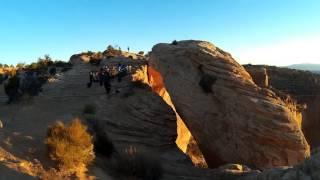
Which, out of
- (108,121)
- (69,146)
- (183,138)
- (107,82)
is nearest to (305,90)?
(183,138)

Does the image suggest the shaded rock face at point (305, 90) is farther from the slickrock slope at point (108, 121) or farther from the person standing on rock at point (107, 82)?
the person standing on rock at point (107, 82)

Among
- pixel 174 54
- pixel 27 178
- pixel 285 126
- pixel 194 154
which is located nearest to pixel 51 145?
pixel 27 178

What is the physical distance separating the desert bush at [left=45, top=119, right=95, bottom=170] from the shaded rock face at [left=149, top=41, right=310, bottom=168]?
672cm

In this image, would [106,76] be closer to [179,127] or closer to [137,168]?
[179,127]

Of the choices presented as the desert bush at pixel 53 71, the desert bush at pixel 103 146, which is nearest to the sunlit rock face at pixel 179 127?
the desert bush at pixel 103 146

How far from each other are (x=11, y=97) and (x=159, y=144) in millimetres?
14726

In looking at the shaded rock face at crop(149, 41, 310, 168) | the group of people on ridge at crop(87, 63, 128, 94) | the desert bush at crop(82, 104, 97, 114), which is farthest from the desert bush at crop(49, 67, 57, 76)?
the shaded rock face at crop(149, 41, 310, 168)

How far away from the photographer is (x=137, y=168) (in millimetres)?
16812

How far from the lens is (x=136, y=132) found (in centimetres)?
2255

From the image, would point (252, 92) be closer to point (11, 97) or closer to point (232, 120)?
point (232, 120)

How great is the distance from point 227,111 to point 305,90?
25.0 m

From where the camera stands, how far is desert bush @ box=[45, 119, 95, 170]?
14.4 meters

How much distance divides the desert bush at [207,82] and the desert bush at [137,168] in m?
5.78

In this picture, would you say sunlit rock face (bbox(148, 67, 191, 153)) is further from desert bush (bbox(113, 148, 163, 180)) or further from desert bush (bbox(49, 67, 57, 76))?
desert bush (bbox(49, 67, 57, 76))
